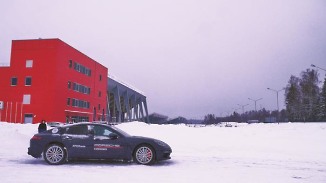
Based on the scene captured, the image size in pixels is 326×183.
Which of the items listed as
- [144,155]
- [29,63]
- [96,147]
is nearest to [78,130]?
[96,147]

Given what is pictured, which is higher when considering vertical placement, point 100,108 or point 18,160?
point 100,108

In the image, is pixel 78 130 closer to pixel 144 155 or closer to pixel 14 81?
pixel 144 155

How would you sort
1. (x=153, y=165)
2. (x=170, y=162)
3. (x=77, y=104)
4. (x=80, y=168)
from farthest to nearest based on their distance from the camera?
(x=77, y=104) < (x=170, y=162) < (x=153, y=165) < (x=80, y=168)

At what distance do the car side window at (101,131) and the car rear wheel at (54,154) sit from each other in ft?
3.87

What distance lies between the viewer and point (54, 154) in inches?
388

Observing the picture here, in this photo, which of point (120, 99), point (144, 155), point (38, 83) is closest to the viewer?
point (144, 155)

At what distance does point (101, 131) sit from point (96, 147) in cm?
56

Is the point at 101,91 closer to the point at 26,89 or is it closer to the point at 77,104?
the point at 77,104

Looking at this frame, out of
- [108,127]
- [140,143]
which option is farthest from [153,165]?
[108,127]

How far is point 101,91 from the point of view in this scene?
63.0 metres

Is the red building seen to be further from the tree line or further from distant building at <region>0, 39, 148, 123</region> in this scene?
the tree line

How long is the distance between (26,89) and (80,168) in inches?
1532

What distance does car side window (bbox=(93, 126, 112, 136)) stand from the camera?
10102 millimetres

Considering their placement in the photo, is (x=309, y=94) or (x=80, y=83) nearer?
(x=80, y=83)
